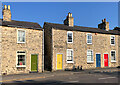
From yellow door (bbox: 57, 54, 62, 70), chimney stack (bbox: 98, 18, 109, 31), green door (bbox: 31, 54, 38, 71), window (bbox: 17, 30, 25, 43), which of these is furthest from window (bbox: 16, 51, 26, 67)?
chimney stack (bbox: 98, 18, 109, 31)

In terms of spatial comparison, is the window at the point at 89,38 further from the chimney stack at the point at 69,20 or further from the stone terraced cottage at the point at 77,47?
the chimney stack at the point at 69,20

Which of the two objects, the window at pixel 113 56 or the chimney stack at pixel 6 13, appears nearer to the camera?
the chimney stack at pixel 6 13

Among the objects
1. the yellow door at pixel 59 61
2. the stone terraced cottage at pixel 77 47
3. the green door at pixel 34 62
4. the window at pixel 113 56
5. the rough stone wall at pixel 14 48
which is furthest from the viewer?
the window at pixel 113 56

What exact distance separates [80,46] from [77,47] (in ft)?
1.90

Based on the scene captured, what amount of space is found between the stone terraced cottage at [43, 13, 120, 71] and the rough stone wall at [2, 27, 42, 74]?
7.65 ft

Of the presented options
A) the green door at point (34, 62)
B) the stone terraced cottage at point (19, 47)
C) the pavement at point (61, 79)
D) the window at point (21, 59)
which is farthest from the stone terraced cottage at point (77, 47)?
the pavement at point (61, 79)

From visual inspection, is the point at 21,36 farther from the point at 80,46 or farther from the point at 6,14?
the point at 80,46

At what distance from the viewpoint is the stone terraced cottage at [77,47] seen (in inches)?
685

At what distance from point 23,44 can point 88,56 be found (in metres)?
10.4

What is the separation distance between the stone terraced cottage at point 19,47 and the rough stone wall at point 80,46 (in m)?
2.48

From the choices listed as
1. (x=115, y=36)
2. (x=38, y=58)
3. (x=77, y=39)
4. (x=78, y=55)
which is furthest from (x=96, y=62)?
(x=38, y=58)

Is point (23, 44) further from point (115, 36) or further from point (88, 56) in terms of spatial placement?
point (115, 36)

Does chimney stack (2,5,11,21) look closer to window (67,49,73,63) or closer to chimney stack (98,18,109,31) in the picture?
window (67,49,73,63)

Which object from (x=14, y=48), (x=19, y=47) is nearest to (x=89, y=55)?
(x=19, y=47)
